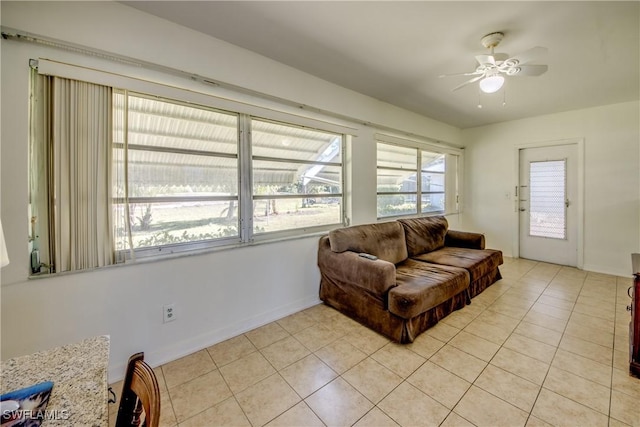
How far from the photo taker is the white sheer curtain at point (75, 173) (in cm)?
158

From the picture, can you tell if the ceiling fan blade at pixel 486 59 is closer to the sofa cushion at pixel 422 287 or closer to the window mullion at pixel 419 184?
the sofa cushion at pixel 422 287

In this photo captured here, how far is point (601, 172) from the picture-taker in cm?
385

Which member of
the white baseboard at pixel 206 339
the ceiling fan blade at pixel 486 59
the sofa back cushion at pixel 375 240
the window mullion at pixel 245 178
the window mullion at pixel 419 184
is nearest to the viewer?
the white baseboard at pixel 206 339

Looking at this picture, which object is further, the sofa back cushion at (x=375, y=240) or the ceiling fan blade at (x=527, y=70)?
the sofa back cushion at (x=375, y=240)

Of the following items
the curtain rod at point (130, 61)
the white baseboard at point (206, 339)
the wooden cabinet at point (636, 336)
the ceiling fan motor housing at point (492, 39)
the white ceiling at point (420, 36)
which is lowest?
the white baseboard at point (206, 339)

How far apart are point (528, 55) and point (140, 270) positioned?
3.33 meters

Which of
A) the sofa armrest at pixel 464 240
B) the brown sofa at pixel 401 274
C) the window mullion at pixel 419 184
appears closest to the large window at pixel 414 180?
the window mullion at pixel 419 184

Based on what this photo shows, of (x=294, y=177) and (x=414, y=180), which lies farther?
(x=414, y=180)

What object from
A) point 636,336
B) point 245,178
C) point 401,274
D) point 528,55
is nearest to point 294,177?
point 245,178

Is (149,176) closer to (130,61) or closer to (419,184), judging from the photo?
(130,61)

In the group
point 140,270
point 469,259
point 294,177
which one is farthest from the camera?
point 469,259

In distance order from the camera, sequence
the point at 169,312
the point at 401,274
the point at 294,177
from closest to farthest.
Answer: the point at 169,312 → the point at 401,274 → the point at 294,177

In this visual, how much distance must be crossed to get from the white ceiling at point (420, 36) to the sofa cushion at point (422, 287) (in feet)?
6.78

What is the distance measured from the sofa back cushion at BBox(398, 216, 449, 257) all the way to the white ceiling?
1.74 meters
